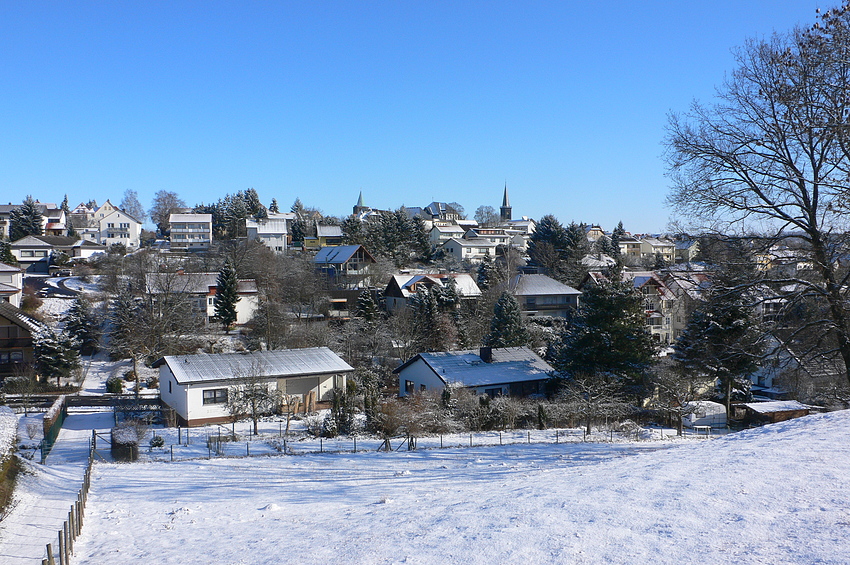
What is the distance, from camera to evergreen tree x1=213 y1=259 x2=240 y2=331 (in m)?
48.6

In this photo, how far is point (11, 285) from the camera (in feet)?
164

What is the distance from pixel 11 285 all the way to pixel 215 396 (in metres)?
32.5

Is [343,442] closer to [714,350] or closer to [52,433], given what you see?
[52,433]

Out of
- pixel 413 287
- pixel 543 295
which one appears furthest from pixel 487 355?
pixel 543 295

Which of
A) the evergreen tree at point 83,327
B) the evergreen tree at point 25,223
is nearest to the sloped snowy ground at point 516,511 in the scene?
the evergreen tree at point 83,327

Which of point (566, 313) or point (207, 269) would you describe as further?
point (207, 269)

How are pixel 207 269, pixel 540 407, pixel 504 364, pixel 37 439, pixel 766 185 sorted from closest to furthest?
1. pixel 766 185
2. pixel 37 439
3. pixel 540 407
4. pixel 504 364
5. pixel 207 269

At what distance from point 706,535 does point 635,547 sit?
3.10ft

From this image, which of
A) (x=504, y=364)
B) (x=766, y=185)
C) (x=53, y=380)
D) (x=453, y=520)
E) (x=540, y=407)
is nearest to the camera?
(x=453, y=520)

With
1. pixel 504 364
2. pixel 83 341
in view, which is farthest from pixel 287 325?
pixel 504 364

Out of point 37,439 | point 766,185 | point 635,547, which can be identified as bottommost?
point 37,439

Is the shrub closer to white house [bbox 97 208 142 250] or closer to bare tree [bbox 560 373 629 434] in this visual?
bare tree [bbox 560 373 629 434]

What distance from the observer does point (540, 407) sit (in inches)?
998

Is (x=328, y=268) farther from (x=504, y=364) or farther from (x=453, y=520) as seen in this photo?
(x=453, y=520)
